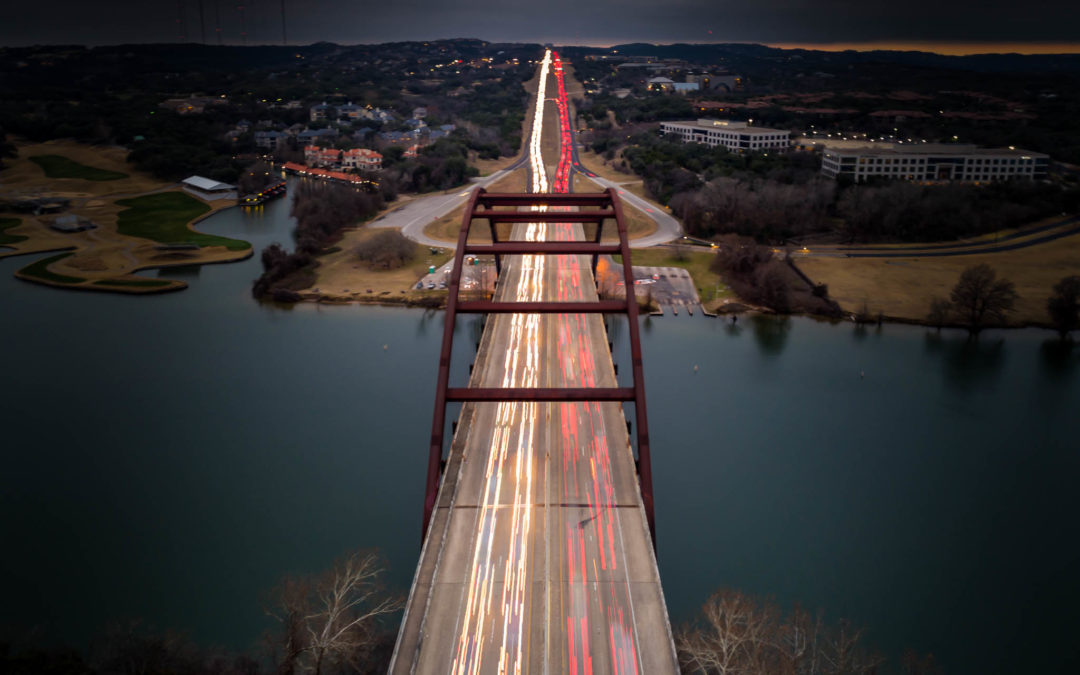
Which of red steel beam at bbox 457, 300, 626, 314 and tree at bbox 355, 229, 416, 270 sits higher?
red steel beam at bbox 457, 300, 626, 314

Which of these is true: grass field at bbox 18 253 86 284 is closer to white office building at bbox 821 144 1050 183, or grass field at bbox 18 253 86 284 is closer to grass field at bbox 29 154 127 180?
grass field at bbox 29 154 127 180

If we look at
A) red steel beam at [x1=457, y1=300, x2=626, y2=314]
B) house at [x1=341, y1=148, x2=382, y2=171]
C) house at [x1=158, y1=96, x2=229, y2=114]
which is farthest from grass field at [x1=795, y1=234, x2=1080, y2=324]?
house at [x1=158, y1=96, x2=229, y2=114]

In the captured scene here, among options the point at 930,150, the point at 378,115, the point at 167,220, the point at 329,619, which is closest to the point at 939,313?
the point at 930,150

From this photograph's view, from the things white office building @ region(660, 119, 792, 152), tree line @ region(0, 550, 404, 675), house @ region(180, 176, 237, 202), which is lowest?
tree line @ region(0, 550, 404, 675)

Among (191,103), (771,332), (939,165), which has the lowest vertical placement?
(771,332)

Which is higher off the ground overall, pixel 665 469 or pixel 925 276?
pixel 925 276

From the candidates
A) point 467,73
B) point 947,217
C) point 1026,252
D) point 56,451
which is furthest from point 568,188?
point 467,73

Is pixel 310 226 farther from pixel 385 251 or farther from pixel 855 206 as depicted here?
pixel 855 206
